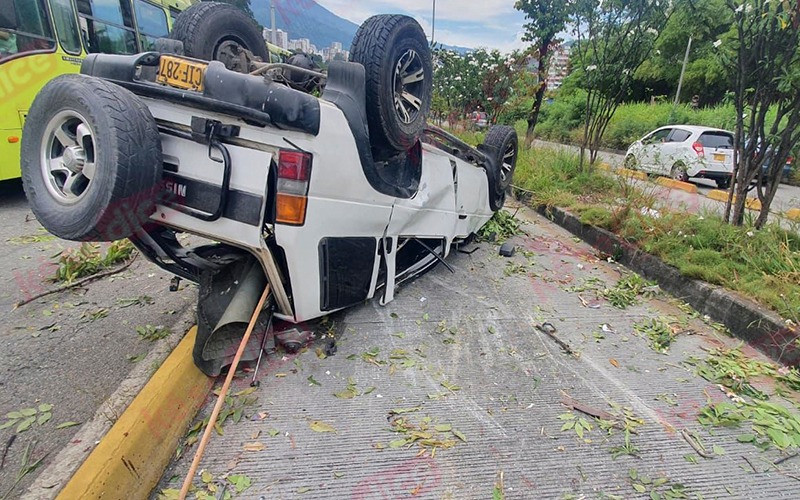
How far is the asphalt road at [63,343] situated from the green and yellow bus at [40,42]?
2.28 meters

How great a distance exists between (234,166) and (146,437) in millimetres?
1246

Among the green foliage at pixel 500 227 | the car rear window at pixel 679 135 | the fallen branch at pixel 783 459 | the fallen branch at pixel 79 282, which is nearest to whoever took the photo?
the fallen branch at pixel 783 459

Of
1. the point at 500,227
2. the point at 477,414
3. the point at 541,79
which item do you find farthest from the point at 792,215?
the point at 541,79

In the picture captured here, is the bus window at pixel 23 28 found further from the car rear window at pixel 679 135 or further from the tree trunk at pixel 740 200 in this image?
the car rear window at pixel 679 135

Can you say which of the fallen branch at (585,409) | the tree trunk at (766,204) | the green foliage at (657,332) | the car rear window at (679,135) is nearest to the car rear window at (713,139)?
the car rear window at (679,135)

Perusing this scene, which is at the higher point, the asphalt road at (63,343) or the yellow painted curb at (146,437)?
the yellow painted curb at (146,437)

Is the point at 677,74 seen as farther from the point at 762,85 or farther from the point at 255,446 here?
the point at 255,446

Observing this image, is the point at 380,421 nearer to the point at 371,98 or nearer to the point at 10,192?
the point at 371,98

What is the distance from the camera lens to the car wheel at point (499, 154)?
4844 millimetres

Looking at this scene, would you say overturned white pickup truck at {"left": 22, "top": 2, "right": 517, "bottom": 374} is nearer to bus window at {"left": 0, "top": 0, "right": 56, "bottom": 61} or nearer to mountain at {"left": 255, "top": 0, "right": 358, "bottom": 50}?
mountain at {"left": 255, "top": 0, "right": 358, "bottom": 50}

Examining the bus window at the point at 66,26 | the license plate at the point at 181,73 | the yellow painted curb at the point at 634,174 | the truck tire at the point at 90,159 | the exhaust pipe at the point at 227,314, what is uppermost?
the bus window at the point at 66,26

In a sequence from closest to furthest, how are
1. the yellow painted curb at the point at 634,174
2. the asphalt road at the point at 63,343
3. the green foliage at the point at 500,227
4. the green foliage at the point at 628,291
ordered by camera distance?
the asphalt road at the point at 63,343 → the green foliage at the point at 628,291 → the green foliage at the point at 500,227 → the yellow painted curb at the point at 634,174

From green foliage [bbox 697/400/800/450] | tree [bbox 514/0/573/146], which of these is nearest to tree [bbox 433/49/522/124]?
tree [bbox 514/0/573/146]

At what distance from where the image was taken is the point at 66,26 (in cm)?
597
